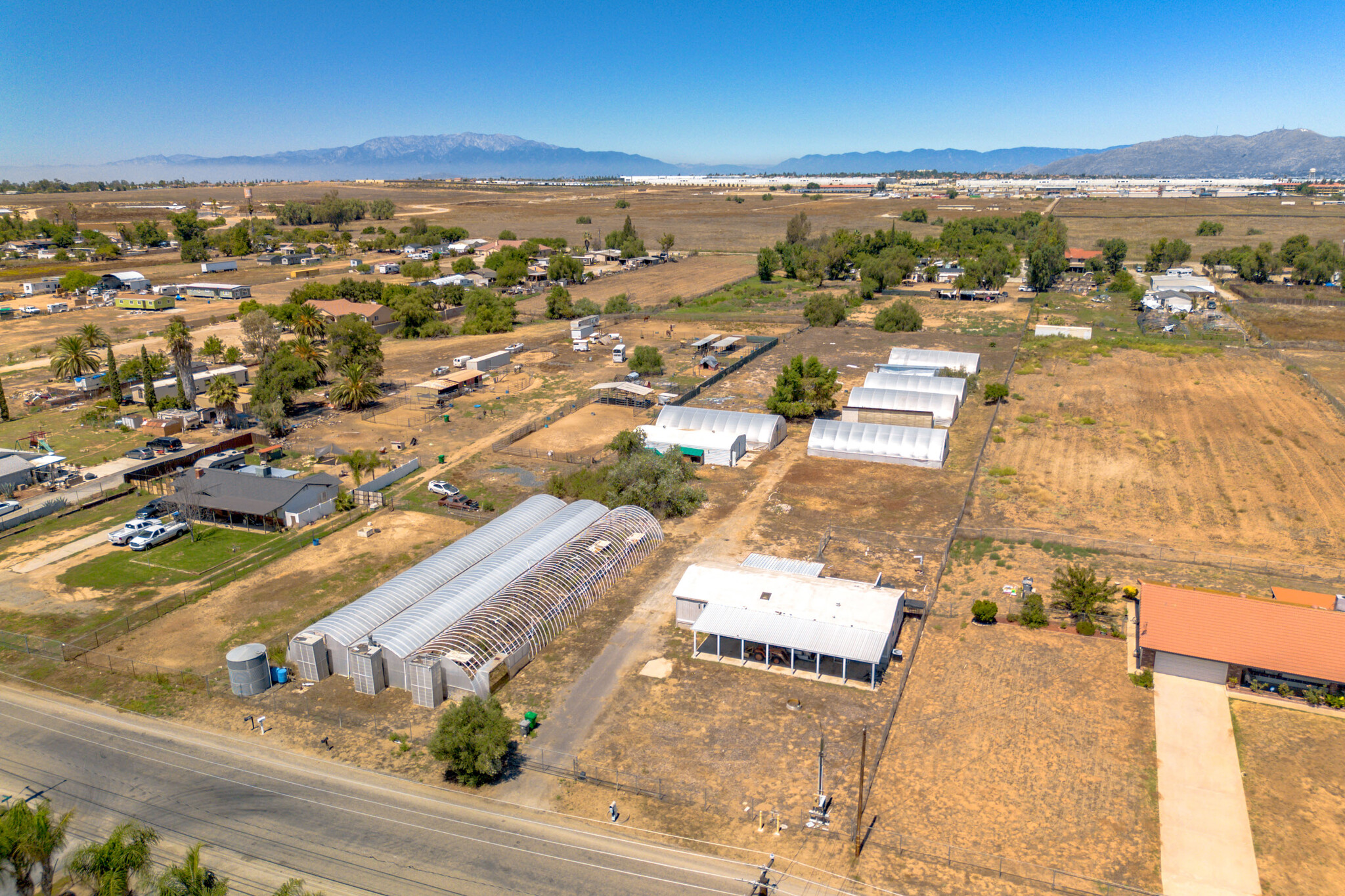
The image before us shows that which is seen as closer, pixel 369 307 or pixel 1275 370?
pixel 1275 370

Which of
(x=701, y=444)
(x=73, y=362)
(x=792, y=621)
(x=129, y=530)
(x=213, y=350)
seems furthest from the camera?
(x=213, y=350)

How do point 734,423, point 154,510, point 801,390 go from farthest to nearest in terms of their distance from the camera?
1. point 801,390
2. point 734,423
3. point 154,510

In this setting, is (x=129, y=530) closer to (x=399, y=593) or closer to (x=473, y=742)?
(x=399, y=593)

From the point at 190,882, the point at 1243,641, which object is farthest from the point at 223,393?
the point at 1243,641

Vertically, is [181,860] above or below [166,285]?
below

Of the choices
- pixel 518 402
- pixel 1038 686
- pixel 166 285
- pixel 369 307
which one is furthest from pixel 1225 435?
pixel 166 285

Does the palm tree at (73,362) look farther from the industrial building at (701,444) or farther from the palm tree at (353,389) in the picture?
the industrial building at (701,444)

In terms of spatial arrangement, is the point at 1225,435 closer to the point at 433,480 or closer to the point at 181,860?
the point at 433,480
